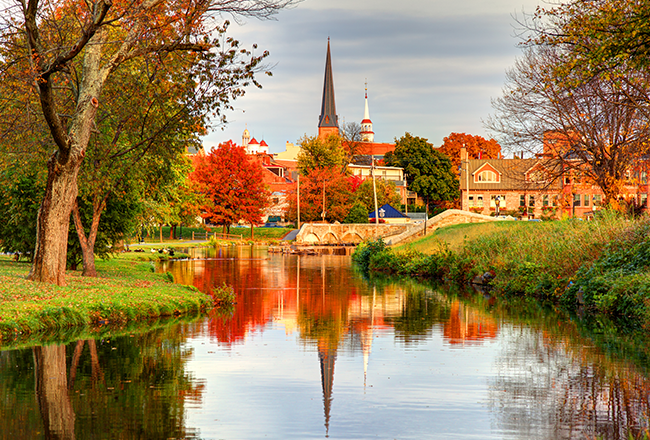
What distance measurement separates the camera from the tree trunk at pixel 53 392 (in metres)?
6.85

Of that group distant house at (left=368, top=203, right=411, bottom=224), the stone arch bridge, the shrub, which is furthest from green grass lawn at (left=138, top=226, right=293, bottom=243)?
the shrub

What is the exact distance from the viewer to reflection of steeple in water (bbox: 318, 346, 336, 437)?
7.74 meters

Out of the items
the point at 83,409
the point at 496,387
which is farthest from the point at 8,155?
the point at 496,387

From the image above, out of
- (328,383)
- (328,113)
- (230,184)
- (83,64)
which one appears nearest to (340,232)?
(230,184)

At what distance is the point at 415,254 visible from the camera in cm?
3372

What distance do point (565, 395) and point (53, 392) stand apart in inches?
265

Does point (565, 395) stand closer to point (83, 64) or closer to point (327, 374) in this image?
point (327, 374)

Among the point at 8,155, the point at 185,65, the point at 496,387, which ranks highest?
the point at 185,65

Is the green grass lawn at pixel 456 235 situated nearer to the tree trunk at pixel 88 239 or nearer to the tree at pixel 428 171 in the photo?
the tree trunk at pixel 88 239

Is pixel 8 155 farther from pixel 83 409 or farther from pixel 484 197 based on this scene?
pixel 484 197

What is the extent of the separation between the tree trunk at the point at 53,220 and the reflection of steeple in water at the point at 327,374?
8.42 meters

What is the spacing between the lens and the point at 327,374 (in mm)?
9820

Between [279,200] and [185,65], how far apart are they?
87.0m

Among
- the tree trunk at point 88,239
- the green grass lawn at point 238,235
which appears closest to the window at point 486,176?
the green grass lawn at point 238,235
